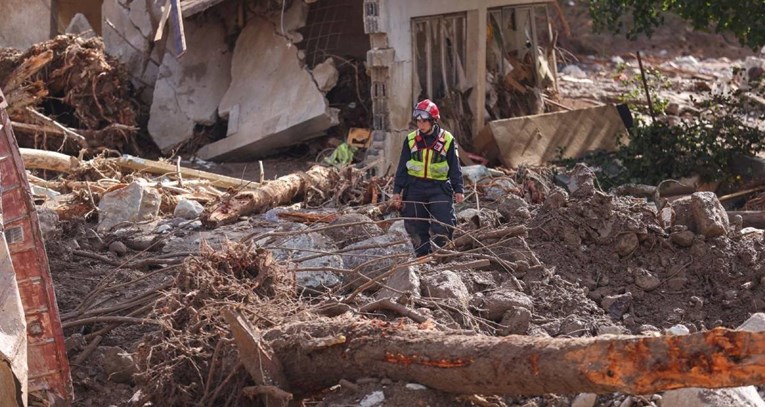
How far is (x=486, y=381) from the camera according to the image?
557cm

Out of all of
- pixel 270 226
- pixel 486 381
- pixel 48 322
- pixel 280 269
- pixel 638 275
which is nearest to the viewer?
pixel 486 381

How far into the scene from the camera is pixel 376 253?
869cm

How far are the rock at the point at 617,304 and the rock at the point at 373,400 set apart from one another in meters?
3.02

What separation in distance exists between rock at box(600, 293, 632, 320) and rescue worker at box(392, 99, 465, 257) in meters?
1.59

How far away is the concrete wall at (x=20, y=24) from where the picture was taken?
17.7 m

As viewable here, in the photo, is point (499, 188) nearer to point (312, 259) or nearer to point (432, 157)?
point (432, 157)

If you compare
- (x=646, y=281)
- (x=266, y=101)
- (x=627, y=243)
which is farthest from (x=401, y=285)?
(x=266, y=101)

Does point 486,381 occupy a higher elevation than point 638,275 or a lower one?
higher

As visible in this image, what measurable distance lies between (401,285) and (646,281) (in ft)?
7.39

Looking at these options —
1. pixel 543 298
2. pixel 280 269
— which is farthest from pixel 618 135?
pixel 280 269

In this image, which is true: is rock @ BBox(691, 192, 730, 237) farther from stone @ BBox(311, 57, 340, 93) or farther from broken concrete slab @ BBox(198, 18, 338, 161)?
stone @ BBox(311, 57, 340, 93)

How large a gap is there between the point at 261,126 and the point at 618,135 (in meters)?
4.89

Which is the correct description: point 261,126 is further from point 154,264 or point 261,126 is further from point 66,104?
A: point 154,264

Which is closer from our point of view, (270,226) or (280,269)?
(280,269)
